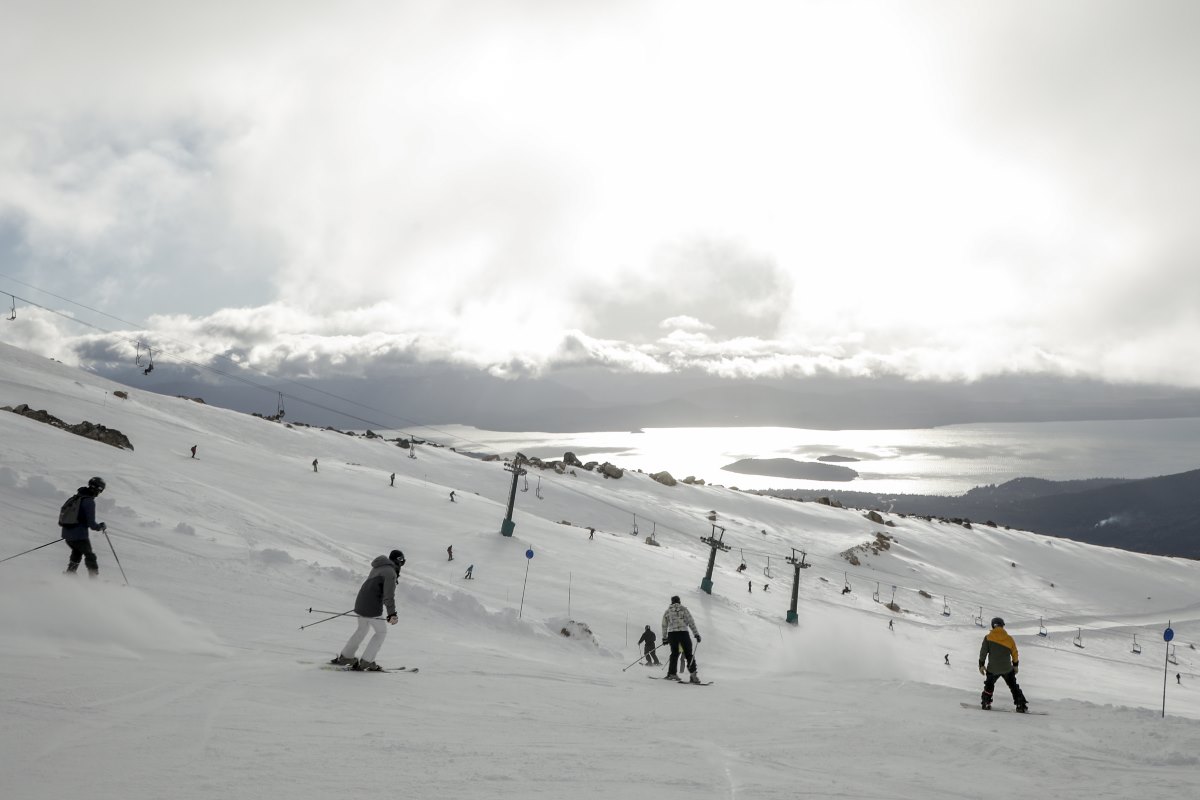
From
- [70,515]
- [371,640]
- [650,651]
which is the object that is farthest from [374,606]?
[650,651]

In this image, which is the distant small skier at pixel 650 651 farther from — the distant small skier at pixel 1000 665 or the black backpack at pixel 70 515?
the black backpack at pixel 70 515

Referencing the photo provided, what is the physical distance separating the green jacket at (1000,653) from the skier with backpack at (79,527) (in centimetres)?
1523

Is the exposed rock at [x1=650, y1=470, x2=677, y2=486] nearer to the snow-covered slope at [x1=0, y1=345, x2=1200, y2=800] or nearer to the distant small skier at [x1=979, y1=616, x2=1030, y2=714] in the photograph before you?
the snow-covered slope at [x1=0, y1=345, x2=1200, y2=800]

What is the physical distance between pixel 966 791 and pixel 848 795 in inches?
53.3

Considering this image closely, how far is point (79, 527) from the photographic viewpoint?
1186 centimetres

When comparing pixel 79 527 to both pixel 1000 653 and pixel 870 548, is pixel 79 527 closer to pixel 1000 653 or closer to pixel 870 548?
pixel 1000 653

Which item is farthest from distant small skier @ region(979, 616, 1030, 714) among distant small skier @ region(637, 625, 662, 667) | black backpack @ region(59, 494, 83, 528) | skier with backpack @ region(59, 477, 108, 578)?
black backpack @ region(59, 494, 83, 528)

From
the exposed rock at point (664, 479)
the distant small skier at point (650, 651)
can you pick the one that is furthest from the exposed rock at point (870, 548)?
the distant small skier at point (650, 651)

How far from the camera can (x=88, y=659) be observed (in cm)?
874

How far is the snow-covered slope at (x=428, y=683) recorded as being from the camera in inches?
243

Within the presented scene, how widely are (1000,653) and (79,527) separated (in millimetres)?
15808

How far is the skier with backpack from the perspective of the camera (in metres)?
11.8

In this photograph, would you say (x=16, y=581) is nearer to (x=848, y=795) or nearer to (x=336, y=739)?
(x=336, y=739)

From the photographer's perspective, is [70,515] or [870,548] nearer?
[70,515]
